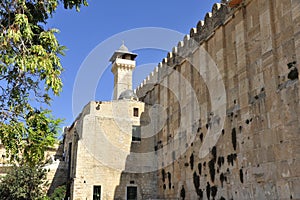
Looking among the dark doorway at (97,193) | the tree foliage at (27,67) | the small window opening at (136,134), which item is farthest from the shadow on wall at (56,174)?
the tree foliage at (27,67)

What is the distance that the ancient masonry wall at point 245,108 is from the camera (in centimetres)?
1076

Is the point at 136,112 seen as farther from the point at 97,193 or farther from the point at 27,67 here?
the point at 27,67

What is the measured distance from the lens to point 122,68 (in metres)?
34.2

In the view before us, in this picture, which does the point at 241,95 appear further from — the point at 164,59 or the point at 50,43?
the point at 164,59

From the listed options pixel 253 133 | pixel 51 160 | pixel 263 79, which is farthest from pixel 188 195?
pixel 51 160

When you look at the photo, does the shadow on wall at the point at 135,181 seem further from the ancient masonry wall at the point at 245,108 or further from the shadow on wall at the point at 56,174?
the shadow on wall at the point at 56,174

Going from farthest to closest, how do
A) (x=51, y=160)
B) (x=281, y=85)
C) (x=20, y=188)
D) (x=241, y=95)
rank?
1. (x=51, y=160)
2. (x=20, y=188)
3. (x=241, y=95)
4. (x=281, y=85)

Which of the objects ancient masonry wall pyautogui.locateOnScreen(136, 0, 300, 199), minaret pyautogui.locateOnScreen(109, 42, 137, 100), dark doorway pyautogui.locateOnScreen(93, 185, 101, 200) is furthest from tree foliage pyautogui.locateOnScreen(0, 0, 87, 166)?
minaret pyautogui.locateOnScreen(109, 42, 137, 100)

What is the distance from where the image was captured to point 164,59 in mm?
22297

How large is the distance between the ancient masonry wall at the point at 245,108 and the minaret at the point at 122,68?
14681 mm

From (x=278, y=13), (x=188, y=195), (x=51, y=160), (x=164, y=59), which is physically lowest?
(x=188, y=195)

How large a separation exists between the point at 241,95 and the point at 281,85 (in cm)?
225

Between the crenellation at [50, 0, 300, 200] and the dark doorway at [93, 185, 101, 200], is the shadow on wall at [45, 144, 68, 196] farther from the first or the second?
the dark doorway at [93, 185, 101, 200]

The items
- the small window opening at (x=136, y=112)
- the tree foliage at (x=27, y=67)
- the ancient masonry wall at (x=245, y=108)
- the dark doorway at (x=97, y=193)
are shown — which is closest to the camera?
the tree foliage at (x=27, y=67)
